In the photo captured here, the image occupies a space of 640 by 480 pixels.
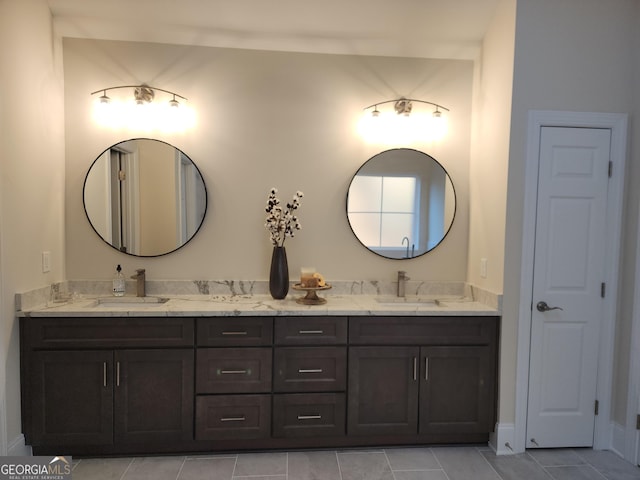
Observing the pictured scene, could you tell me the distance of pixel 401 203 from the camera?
114 inches

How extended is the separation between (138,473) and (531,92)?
3.27 m

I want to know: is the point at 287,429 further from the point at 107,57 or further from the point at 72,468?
the point at 107,57

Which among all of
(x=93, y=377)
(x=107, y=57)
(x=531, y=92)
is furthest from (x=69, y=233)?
(x=531, y=92)

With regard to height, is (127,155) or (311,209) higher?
(127,155)

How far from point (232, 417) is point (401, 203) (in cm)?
189

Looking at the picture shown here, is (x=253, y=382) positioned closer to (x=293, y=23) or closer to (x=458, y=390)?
(x=458, y=390)

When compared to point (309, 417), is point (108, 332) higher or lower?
higher

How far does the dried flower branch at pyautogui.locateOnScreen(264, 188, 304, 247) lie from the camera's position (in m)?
2.62

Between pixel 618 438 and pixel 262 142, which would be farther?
pixel 262 142

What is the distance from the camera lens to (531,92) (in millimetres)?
2355

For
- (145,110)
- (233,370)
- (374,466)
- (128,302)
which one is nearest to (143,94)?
(145,110)

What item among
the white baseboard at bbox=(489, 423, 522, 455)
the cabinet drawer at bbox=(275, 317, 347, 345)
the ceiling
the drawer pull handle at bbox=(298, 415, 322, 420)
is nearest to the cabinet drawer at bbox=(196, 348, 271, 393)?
the cabinet drawer at bbox=(275, 317, 347, 345)

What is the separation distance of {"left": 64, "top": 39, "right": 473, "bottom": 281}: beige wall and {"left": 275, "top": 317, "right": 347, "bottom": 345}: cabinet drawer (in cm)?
57

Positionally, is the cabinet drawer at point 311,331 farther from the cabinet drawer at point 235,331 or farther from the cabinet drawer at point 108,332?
the cabinet drawer at point 108,332
